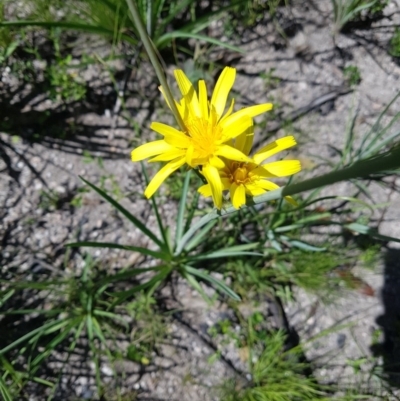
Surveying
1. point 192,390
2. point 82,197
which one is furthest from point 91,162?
point 192,390

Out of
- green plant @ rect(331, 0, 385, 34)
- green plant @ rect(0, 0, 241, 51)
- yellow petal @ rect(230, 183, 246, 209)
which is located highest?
green plant @ rect(331, 0, 385, 34)

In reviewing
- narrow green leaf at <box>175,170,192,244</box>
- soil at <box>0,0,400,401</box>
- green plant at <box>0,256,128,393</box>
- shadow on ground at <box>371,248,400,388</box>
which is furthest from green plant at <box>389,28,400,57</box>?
green plant at <box>0,256,128,393</box>

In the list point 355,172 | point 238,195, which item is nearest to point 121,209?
point 238,195

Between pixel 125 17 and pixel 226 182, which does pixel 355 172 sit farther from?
pixel 125 17

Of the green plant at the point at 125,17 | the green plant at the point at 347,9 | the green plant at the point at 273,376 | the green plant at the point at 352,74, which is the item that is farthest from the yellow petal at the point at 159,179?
the green plant at the point at 352,74

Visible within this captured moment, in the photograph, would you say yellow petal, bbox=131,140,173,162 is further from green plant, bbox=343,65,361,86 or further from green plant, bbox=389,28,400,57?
green plant, bbox=389,28,400,57

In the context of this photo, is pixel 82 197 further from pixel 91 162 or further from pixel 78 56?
pixel 78 56
